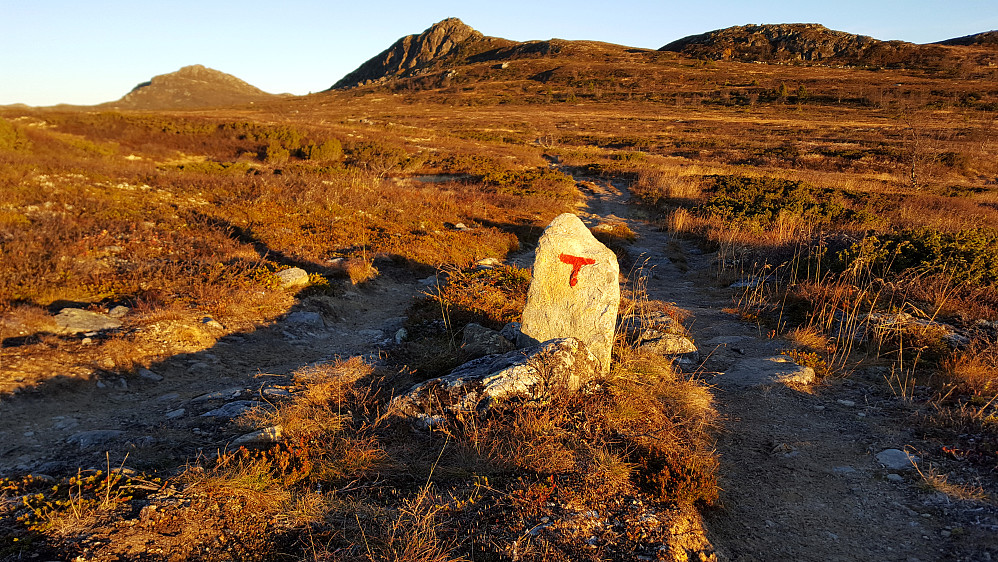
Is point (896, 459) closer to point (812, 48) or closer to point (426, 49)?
point (812, 48)

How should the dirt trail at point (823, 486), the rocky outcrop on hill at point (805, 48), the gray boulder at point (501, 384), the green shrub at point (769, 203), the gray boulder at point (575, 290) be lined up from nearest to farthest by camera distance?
the dirt trail at point (823, 486), the gray boulder at point (501, 384), the gray boulder at point (575, 290), the green shrub at point (769, 203), the rocky outcrop on hill at point (805, 48)

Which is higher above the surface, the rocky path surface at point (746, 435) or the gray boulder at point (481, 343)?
the gray boulder at point (481, 343)

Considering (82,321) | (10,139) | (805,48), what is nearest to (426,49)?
(805,48)

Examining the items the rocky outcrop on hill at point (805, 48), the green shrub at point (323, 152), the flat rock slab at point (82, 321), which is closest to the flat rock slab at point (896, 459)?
the flat rock slab at point (82, 321)

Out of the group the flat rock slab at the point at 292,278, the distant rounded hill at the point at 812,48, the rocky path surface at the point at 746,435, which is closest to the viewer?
the rocky path surface at the point at 746,435

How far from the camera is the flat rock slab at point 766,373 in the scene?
6117mm

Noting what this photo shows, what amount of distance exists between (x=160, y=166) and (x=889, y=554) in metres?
27.0

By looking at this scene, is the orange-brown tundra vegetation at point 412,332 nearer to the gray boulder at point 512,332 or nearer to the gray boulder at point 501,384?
the gray boulder at point 501,384

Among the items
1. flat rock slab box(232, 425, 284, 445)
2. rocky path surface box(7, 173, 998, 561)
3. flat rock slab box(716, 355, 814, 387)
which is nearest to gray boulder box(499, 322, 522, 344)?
rocky path surface box(7, 173, 998, 561)

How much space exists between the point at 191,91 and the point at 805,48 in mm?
126011

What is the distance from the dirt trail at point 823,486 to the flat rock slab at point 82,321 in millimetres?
7956

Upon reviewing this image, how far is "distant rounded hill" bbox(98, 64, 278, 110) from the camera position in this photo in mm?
95438

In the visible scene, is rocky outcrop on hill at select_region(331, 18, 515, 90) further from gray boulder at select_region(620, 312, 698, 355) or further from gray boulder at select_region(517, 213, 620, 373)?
gray boulder at select_region(517, 213, 620, 373)

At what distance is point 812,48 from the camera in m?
94.9
